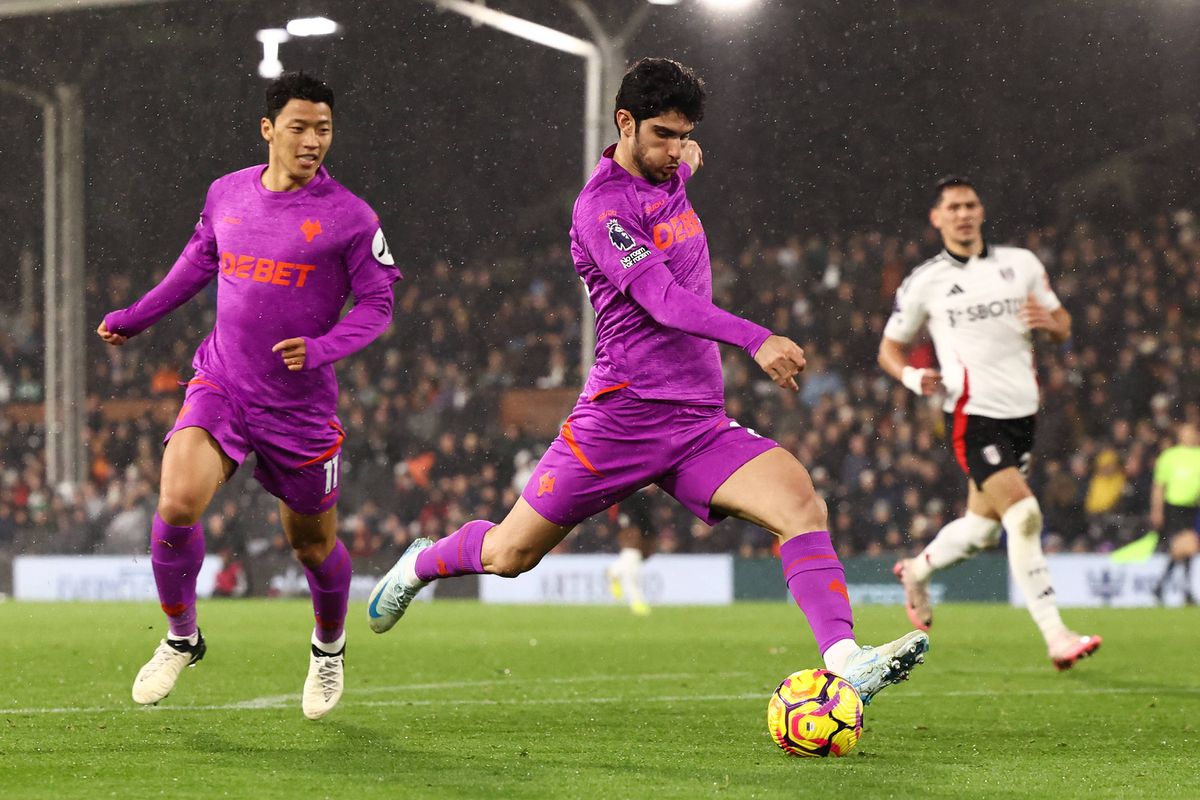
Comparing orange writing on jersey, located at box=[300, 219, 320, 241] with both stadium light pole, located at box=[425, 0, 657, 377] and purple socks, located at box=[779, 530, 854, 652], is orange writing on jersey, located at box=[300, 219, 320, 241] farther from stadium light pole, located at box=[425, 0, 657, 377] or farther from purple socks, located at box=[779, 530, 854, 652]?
stadium light pole, located at box=[425, 0, 657, 377]

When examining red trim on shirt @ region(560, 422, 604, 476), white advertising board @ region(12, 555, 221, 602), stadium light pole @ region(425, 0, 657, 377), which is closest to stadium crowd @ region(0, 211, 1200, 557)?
white advertising board @ region(12, 555, 221, 602)

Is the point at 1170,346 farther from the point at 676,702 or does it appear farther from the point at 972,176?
the point at 676,702

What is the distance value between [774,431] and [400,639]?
8.82 meters

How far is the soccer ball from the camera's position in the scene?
4508mm

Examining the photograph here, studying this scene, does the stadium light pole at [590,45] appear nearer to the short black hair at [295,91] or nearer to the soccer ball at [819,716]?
the short black hair at [295,91]

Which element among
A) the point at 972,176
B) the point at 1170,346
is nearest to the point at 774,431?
the point at 1170,346

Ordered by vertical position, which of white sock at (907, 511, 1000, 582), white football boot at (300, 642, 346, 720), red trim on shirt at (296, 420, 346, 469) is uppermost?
red trim on shirt at (296, 420, 346, 469)

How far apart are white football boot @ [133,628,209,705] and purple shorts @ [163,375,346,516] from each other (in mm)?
588

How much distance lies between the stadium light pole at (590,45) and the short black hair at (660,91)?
1236cm

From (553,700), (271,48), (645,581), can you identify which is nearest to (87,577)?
(645,581)

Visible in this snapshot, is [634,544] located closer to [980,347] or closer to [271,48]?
[980,347]

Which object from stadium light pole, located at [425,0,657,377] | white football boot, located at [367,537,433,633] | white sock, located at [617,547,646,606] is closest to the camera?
white football boot, located at [367,537,433,633]

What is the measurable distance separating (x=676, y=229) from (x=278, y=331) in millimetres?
1458

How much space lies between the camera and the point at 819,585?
4.75 meters
